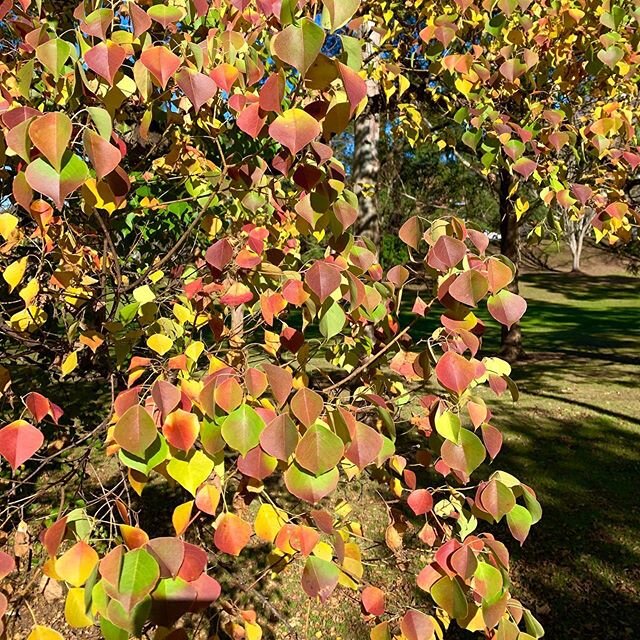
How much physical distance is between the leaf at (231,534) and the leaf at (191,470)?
13 cm

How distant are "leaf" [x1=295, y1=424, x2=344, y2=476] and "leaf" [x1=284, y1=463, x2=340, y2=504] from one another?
0.03 m

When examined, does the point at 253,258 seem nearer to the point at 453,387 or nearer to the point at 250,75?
the point at 250,75

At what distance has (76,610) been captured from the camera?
94 centimetres

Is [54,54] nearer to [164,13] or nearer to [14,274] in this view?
[164,13]

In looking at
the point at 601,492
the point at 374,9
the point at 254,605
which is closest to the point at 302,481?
the point at 254,605

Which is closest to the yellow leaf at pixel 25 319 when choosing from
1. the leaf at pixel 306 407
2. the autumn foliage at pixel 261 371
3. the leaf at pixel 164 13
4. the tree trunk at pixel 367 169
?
the autumn foliage at pixel 261 371

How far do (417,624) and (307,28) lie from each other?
1.14m

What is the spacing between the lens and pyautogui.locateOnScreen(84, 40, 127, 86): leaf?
3.20ft

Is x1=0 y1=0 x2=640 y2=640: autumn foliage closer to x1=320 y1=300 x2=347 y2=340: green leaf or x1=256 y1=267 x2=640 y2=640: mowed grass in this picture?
x1=320 y1=300 x2=347 y2=340: green leaf

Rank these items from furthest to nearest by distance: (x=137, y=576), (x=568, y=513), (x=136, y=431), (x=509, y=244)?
1. (x=509, y=244)
2. (x=568, y=513)
3. (x=136, y=431)
4. (x=137, y=576)

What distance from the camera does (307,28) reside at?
0.83m

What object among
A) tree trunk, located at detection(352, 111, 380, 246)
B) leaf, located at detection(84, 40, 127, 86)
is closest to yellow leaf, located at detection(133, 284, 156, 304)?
leaf, located at detection(84, 40, 127, 86)

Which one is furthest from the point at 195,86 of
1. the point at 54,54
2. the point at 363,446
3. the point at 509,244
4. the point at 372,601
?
the point at 509,244

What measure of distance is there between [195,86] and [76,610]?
1.01 metres
